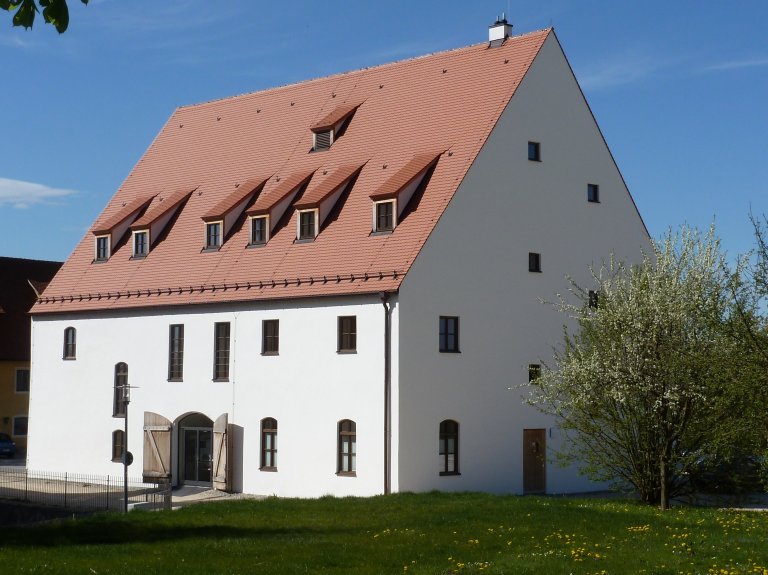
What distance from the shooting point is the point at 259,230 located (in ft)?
124

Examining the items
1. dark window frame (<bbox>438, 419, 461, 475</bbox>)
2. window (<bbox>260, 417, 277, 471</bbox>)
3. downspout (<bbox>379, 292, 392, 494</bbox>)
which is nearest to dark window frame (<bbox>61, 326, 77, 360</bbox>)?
window (<bbox>260, 417, 277, 471</bbox>)

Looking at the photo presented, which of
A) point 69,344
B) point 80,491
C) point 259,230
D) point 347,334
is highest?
point 259,230

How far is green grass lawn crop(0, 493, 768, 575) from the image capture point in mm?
19328

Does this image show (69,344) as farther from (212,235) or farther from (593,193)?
(593,193)

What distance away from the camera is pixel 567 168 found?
3716cm

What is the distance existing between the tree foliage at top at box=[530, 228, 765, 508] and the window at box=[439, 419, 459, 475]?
3.87m

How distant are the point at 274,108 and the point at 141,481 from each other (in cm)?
1395

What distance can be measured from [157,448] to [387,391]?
10.3m

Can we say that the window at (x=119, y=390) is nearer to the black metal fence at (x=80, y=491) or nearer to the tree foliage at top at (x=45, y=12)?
the black metal fence at (x=80, y=491)

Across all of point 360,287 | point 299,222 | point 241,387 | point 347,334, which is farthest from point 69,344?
point 360,287

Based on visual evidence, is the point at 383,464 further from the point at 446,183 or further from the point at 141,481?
the point at 141,481

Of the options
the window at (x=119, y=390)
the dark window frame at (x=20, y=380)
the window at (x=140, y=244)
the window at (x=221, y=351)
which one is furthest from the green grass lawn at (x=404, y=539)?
the dark window frame at (x=20, y=380)

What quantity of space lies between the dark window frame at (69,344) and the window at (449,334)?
16.1 meters

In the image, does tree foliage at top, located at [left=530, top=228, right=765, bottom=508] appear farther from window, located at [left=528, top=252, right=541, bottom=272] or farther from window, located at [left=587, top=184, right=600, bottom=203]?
window, located at [left=587, top=184, right=600, bottom=203]
